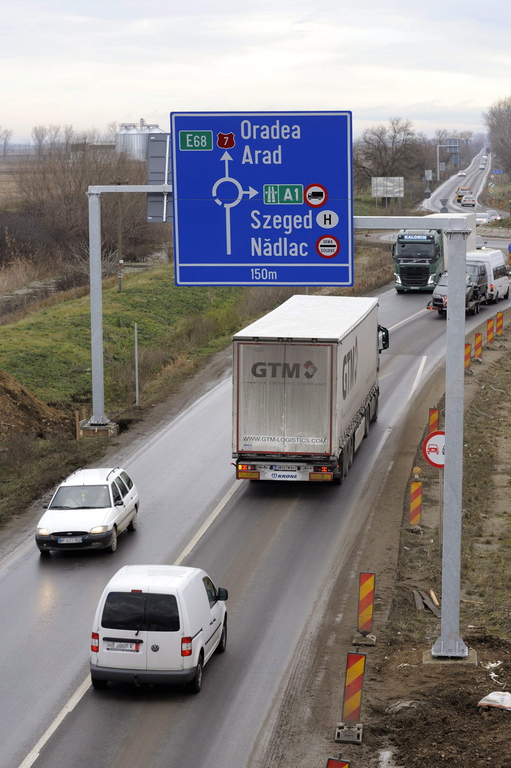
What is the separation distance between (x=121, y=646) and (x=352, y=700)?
2.99 metres

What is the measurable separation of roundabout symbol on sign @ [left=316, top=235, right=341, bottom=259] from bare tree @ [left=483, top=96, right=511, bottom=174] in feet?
461

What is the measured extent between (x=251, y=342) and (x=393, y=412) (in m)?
10.2

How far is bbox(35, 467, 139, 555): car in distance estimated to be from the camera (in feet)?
59.4

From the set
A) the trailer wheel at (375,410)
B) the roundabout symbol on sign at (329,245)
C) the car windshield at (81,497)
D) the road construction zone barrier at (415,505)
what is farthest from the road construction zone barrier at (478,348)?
the roundabout symbol on sign at (329,245)

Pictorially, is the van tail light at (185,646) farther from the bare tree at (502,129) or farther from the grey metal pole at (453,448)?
the bare tree at (502,129)

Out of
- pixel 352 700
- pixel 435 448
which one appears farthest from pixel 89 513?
pixel 352 700

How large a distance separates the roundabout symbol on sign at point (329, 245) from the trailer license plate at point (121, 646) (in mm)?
6204

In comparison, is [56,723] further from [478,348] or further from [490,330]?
[490,330]

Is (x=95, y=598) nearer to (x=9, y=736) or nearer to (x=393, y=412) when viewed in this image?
(x=9, y=736)

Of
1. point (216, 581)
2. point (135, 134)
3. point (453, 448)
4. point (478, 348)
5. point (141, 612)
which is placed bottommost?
point (216, 581)

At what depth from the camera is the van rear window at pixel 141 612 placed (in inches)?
490

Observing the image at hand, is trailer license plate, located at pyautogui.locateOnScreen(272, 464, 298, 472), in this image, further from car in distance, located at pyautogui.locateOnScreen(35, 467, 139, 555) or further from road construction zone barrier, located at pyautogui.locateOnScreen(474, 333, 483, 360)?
road construction zone barrier, located at pyautogui.locateOnScreen(474, 333, 483, 360)

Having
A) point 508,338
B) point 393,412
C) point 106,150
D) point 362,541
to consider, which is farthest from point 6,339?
point 106,150

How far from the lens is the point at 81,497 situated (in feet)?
62.5
